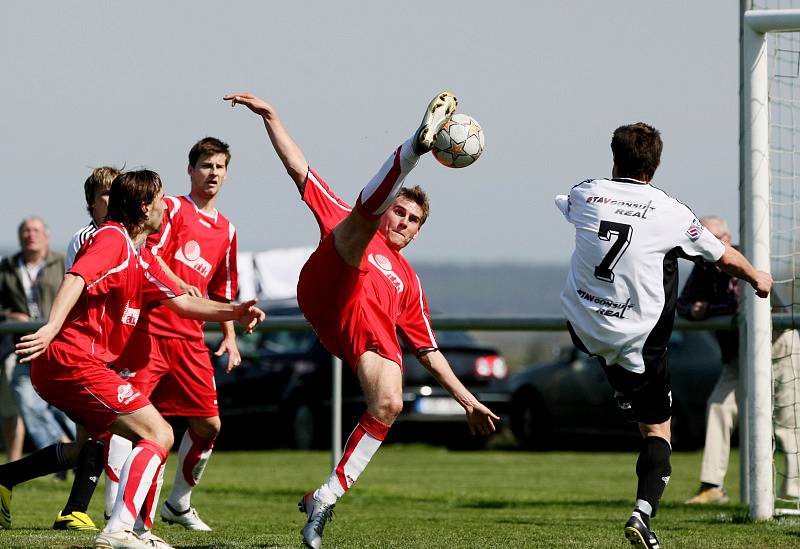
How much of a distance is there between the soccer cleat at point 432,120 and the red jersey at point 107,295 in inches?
63.1

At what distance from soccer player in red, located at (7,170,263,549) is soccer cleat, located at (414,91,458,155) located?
1178 millimetres

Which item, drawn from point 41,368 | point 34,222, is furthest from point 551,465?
point 41,368

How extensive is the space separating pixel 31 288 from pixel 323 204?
622 centimetres

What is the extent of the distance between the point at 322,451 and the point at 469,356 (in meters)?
2.36

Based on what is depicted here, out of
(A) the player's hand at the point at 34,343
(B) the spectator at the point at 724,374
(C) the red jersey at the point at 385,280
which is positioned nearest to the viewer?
(A) the player's hand at the point at 34,343

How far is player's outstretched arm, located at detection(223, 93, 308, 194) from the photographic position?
23.1ft

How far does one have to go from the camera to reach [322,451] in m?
17.7

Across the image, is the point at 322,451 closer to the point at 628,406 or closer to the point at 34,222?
the point at 34,222

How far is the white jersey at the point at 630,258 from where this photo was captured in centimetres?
638

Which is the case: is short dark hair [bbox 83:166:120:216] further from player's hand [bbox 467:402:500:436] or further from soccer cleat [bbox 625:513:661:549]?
soccer cleat [bbox 625:513:661:549]

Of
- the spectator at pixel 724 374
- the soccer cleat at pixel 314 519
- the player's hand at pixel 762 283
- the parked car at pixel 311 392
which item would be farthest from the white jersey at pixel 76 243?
the parked car at pixel 311 392

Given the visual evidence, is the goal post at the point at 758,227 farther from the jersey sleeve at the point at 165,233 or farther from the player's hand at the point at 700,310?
the jersey sleeve at the point at 165,233

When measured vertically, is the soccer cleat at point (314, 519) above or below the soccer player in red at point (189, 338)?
below

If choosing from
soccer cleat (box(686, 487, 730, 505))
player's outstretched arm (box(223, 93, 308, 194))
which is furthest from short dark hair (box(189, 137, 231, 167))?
soccer cleat (box(686, 487, 730, 505))
